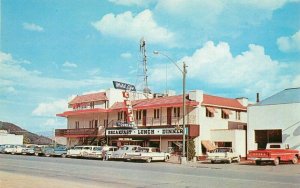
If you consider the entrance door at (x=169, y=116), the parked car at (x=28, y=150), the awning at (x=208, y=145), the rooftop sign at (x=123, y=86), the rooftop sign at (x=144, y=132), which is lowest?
the parked car at (x=28, y=150)

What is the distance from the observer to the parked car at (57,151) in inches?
1948

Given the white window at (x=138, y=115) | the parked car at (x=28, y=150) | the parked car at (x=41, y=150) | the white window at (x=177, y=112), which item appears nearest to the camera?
the white window at (x=177, y=112)

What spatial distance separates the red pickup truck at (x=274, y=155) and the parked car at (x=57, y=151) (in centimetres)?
2338

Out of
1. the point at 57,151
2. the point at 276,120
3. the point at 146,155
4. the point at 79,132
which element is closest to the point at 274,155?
the point at 276,120

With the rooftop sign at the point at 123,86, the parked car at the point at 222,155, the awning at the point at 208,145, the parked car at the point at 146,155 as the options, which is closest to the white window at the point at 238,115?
the awning at the point at 208,145

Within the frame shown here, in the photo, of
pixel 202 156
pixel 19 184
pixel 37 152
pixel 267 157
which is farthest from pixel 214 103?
pixel 19 184

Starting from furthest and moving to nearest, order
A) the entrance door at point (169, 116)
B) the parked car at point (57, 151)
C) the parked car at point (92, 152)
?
the parked car at point (57, 151) < the entrance door at point (169, 116) < the parked car at point (92, 152)

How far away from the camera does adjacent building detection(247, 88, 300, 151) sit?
125 ft

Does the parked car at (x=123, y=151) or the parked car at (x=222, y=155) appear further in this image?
the parked car at (x=123, y=151)

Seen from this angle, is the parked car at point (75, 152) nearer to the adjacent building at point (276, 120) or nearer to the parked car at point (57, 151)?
A: the parked car at point (57, 151)

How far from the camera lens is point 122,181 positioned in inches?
726

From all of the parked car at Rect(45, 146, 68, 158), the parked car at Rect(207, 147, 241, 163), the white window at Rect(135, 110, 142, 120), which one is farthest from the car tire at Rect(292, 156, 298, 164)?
the parked car at Rect(45, 146, 68, 158)

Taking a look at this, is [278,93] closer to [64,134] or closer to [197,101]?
[197,101]

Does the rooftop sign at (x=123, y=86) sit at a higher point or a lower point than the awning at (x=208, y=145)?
higher
